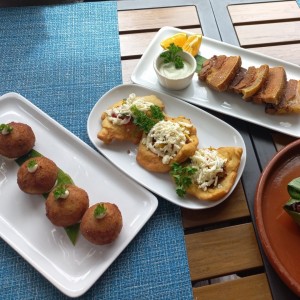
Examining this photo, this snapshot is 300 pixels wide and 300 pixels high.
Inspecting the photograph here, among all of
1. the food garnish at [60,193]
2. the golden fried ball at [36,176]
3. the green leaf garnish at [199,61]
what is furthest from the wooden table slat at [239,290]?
the green leaf garnish at [199,61]

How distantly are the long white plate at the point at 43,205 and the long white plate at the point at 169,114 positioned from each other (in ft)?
0.15

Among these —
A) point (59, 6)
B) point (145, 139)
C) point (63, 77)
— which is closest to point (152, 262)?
point (145, 139)

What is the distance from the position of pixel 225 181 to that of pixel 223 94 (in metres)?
0.52

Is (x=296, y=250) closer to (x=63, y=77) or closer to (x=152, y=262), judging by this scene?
(x=152, y=262)

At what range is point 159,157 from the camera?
52.9 inches

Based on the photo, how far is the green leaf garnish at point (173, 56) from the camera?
1.57 meters

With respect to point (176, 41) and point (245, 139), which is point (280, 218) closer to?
point (245, 139)

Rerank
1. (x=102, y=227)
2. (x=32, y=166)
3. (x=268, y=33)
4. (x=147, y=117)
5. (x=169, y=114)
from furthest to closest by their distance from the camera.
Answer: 1. (x=268, y=33)
2. (x=169, y=114)
3. (x=147, y=117)
4. (x=32, y=166)
5. (x=102, y=227)

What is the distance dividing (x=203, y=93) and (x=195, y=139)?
33cm

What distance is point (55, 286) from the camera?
112 centimetres

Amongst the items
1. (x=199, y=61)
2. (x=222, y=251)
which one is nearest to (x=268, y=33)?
(x=199, y=61)

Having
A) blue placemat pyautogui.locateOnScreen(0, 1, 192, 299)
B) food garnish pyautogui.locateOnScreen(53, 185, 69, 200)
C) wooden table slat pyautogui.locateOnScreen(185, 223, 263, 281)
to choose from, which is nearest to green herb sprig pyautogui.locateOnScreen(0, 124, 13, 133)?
blue placemat pyautogui.locateOnScreen(0, 1, 192, 299)

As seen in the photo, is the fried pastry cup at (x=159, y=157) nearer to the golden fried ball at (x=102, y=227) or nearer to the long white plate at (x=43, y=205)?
the long white plate at (x=43, y=205)

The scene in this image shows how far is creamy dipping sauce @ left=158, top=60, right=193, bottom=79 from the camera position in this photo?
5.12 ft
